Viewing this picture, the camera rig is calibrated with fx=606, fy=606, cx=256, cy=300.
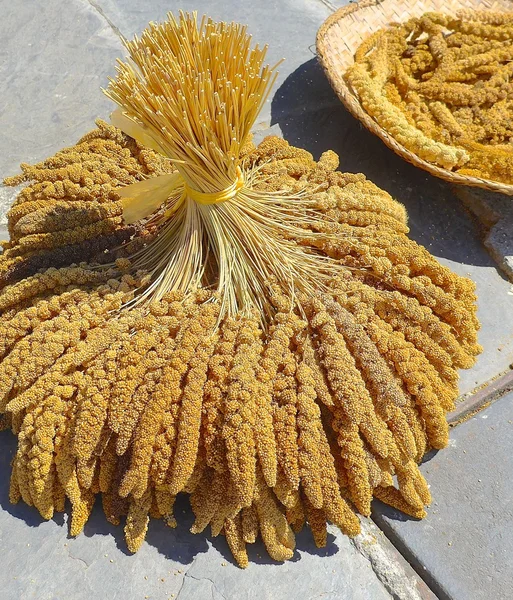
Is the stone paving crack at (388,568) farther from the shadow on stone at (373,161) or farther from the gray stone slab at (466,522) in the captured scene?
the shadow on stone at (373,161)

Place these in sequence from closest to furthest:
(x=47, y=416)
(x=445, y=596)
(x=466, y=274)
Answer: (x=47, y=416) → (x=445, y=596) → (x=466, y=274)

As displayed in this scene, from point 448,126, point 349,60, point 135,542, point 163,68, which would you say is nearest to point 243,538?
point 135,542

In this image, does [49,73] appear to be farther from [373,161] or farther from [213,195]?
[213,195]

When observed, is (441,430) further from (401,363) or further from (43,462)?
(43,462)

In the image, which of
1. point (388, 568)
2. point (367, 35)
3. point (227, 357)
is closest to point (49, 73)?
point (367, 35)

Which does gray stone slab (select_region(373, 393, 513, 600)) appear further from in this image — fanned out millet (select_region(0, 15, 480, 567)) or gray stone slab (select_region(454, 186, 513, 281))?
gray stone slab (select_region(454, 186, 513, 281))

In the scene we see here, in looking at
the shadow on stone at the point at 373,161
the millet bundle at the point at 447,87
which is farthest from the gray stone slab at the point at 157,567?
the millet bundle at the point at 447,87

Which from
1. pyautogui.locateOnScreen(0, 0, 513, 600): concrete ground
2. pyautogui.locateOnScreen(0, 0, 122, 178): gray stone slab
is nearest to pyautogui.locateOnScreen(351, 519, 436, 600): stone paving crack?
pyautogui.locateOnScreen(0, 0, 513, 600): concrete ground
